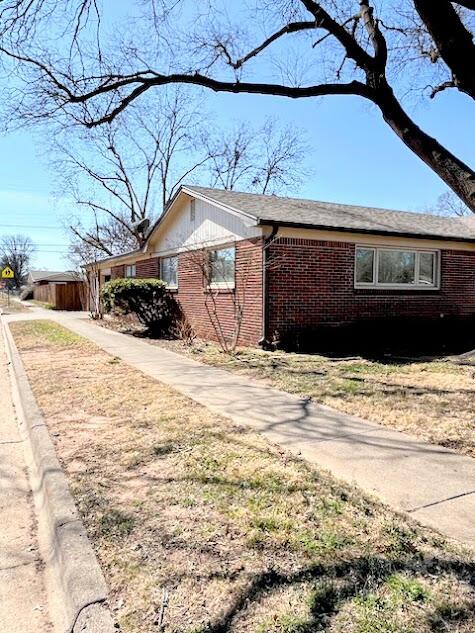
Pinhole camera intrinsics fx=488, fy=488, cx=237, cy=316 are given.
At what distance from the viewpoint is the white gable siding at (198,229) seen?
12.0 meters

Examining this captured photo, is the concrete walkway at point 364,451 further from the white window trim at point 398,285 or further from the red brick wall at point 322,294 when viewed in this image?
the white window trim at point 398,285

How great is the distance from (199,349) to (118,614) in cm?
934

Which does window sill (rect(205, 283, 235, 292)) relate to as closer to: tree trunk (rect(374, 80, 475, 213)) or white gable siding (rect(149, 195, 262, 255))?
white gable siding (rect(149, 195, 262, 255))

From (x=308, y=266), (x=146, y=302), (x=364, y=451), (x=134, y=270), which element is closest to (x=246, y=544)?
(x=364, y=451)

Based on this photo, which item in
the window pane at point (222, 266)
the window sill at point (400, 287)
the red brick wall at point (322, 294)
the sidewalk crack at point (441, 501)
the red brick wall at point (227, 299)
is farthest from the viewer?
the window pane at point (222, 266)

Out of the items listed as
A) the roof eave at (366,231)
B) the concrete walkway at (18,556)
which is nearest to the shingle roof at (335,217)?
the roof eave at (366,231)

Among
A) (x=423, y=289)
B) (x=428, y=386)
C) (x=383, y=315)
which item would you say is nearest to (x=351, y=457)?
(x=428, y=386)

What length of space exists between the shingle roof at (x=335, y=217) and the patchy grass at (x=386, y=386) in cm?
308

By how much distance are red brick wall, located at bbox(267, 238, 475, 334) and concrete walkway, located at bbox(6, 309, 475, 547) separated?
3.62 metres

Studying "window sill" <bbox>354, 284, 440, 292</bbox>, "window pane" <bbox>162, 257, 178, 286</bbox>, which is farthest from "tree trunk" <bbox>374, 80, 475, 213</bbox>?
"window pane" <bbox>162, 257, 178, 286</bbox>

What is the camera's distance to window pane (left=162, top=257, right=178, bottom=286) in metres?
16.8

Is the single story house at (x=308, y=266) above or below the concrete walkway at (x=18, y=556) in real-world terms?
above

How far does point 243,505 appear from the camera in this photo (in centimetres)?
337

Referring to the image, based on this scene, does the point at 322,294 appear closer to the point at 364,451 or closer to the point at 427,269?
the point at 427,269
